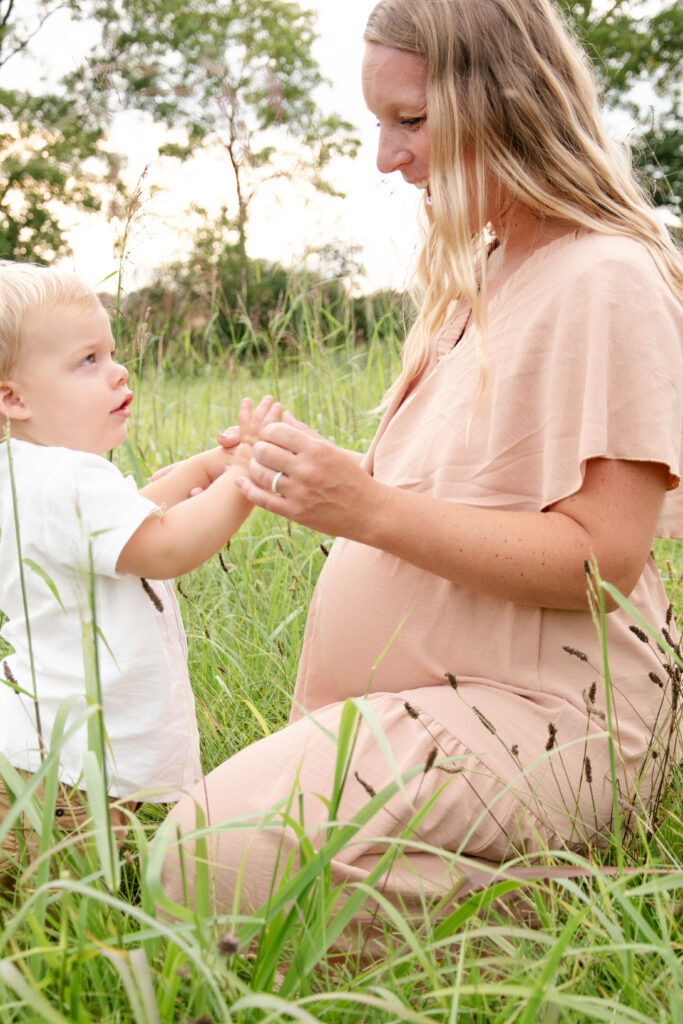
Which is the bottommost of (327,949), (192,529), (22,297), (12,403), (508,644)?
(327,949)

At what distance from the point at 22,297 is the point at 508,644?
42.1 inches

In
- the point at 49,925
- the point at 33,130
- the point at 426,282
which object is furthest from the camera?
the point at 33,130

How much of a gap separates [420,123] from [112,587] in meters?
1.09

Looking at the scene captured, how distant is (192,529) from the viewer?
66.4 inches

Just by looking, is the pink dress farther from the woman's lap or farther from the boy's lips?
the boy's lips

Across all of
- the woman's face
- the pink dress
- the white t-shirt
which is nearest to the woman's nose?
the woman's face

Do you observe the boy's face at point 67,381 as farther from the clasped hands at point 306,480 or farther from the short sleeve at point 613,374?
the short sleeve at point 613,374

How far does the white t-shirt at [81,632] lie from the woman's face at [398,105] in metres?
0.87

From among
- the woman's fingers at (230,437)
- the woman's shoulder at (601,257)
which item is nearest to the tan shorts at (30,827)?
the woman's fingers at (230,437)

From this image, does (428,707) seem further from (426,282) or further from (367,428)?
(367,428)

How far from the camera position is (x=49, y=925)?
148 cm

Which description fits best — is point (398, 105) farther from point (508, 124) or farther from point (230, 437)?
point (230, 437)

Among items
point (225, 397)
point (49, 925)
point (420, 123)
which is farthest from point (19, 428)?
point (225, 397)

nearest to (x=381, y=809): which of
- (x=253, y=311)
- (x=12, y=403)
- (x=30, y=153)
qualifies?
(x=12, y=403)
